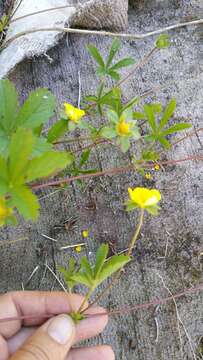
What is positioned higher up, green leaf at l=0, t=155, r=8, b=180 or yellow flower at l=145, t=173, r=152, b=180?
green leaf at l=0, t=155, r=8, b=180

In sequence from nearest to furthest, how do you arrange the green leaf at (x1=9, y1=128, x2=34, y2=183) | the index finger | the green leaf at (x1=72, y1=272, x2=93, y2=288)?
the green leaf at (x1=9, y1=128, x2=34, y2=183) < the green leaf at (x1=72, y1=272, x2=93, y2=288) < the index finger

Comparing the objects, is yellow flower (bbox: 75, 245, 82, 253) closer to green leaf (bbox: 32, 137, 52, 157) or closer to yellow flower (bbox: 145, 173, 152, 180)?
yellow flower (bbox: 145, 173, 152, 180)

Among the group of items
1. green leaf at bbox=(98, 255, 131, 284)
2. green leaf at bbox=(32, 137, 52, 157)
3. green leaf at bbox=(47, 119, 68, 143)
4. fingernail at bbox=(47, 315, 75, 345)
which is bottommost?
fingernail at bbox=(47, 315, 75, 345)

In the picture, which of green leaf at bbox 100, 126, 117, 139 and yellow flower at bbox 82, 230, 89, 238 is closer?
green leaf at bbox 100, 126, 117, 139

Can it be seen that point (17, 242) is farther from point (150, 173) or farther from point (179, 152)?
point (179, 152)

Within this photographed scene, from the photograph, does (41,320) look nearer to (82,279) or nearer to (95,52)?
(82,279)

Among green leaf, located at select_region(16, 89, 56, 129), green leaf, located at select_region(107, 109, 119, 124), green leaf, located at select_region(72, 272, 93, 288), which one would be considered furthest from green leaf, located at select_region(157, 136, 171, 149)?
green leaf, located at select_region(72, 272, 93, 288)

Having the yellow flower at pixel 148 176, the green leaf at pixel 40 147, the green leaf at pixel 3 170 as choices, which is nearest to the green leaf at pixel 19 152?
the green leaf at pixel 3 170
